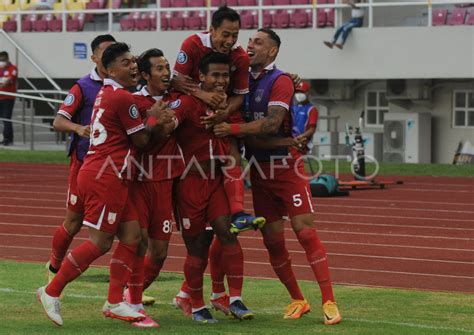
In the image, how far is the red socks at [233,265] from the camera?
31.8 feet

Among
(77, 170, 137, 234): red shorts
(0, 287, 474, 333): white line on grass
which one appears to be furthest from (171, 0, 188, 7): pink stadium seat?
(77, 170, 137, 234): red shorts

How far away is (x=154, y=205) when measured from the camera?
9.61m

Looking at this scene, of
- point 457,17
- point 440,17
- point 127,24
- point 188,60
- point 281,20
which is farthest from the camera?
point 127,24

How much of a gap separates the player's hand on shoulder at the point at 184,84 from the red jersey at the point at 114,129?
451 millimetres

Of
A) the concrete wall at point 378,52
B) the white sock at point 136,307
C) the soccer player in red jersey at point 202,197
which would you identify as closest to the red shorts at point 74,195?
the soccer player in red jersey at point 202,197

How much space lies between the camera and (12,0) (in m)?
35.8

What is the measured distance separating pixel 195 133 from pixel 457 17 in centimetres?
1865

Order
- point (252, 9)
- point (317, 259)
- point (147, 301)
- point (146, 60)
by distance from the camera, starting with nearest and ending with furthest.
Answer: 1. point (146, 60)
2. point (317, 259)
3. point (147, 301)
4. point (252, 9)

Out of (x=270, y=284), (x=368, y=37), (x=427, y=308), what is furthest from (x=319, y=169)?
(x=427, y=308)

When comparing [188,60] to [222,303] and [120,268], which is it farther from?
[222,303]

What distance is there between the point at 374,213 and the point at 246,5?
13323 mm

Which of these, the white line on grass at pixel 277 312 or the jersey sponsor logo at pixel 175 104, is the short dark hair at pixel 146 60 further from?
the white line on grass at pixel 277 312

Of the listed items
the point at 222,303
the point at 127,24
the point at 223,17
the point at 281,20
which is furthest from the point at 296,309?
the point at 127,24

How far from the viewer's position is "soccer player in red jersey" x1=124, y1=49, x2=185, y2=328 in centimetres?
954
